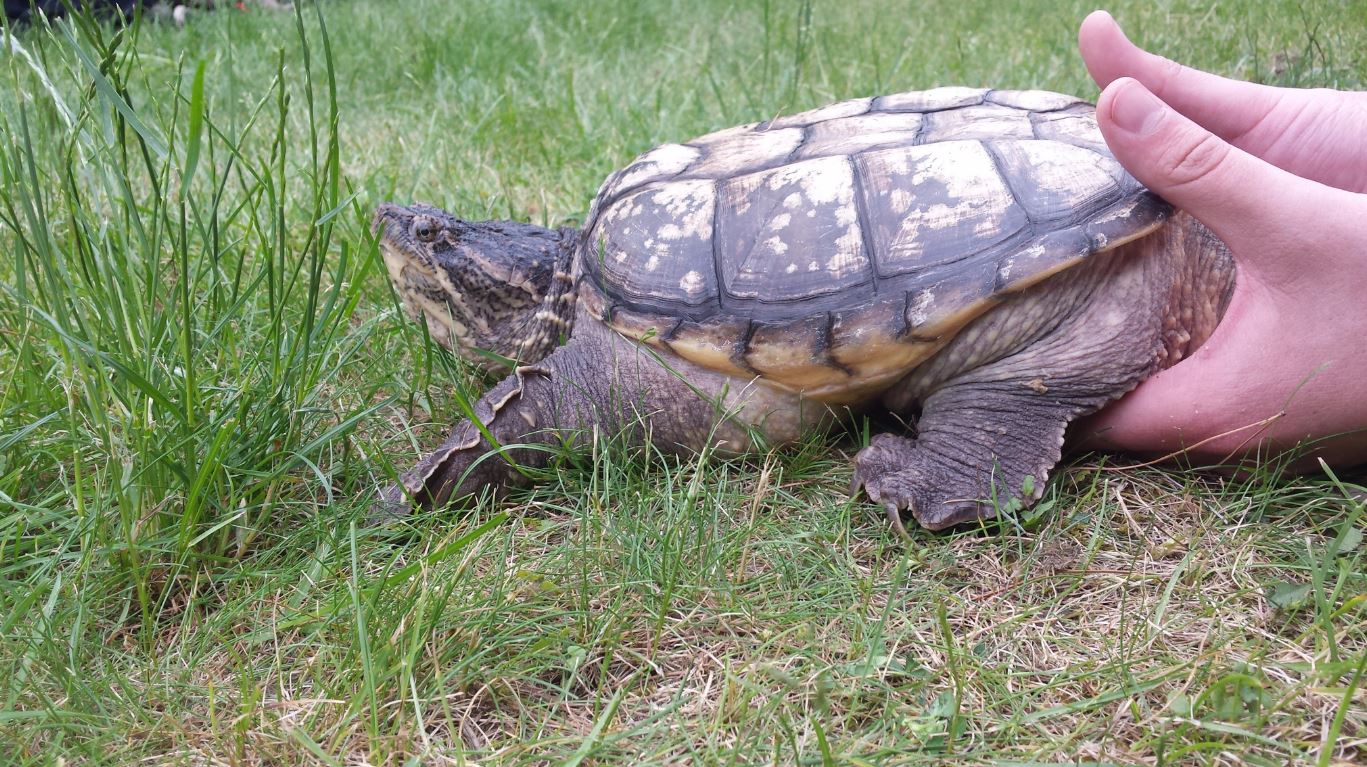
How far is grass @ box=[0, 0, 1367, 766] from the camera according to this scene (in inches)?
49.5

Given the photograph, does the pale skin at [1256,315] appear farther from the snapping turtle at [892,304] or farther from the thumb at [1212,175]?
the snapping turtle at [892,304]

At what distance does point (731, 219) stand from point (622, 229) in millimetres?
269

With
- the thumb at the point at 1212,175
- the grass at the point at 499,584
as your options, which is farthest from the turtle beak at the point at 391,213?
the thumb at the point at 1212,175

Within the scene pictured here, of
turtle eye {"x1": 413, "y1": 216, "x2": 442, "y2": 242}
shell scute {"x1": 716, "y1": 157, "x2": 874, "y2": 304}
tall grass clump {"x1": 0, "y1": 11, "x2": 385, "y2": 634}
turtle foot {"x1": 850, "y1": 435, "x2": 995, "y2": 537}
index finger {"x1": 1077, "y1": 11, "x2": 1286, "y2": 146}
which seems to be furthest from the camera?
turtle eye {"x1": 413, "y1": 216, "x2": 442, "y2": 242}

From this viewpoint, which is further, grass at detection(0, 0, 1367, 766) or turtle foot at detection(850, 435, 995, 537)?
turtle foot at detection(850, 435, 995, 537)

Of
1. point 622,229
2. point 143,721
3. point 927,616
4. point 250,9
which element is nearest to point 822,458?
point 927,616

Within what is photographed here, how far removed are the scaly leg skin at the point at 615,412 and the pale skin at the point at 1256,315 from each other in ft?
2.23

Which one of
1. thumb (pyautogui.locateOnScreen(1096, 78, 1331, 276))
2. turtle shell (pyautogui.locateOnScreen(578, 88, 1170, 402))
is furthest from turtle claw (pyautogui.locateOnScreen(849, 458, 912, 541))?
thumb (pyautogui.locateOnScreen(1096, 78, 1331, 276))

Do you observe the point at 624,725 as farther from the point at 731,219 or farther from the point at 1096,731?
the point at 731,219

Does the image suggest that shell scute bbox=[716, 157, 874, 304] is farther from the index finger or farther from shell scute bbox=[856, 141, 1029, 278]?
the index finger

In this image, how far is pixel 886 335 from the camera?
5.72 feet

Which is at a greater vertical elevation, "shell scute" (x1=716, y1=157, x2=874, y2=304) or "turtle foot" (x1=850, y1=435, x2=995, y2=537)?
"shell scute" (x1=716, y1=157, x2=874, y2=304)

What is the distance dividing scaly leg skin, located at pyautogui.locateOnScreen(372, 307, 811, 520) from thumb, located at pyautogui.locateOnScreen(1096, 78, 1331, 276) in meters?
0.78

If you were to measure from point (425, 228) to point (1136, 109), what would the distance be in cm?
156
